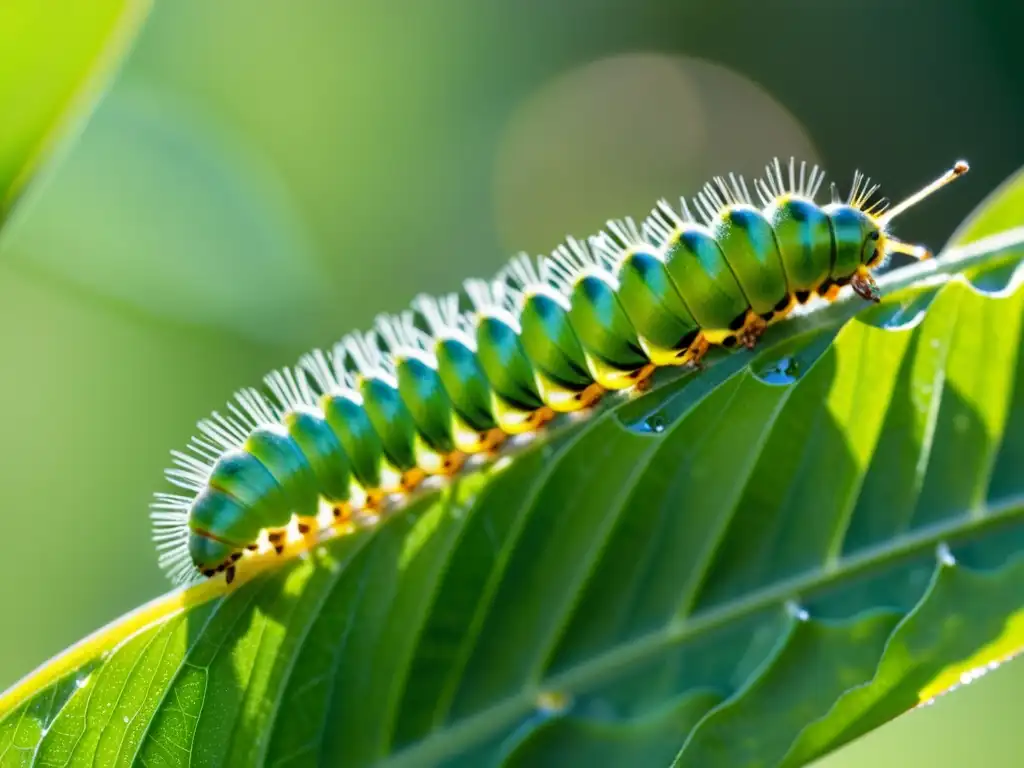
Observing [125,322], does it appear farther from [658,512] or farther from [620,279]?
[658,512]

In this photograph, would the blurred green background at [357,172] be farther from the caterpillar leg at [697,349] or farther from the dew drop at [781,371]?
the dew drop at [781,371]

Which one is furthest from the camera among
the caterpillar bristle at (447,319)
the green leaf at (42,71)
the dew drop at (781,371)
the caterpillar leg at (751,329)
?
the caterpillar bristle at (447,319)

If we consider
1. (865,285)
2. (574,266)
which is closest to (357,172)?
(574,266)

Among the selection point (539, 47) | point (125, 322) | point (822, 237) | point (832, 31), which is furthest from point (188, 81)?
point (822, 237)

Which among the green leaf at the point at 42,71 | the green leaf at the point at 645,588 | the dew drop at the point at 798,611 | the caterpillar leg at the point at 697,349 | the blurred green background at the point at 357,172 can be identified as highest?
the blurred green background at the point at 357,172

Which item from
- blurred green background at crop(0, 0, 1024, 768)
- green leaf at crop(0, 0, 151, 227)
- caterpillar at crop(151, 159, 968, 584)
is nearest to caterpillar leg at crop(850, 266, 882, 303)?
caterpillar at crop(151, 159, 968, 584)

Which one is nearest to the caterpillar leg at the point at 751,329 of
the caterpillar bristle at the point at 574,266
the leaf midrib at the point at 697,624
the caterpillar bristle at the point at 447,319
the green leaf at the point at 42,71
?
the caterpillar bristle at the point at 574,266

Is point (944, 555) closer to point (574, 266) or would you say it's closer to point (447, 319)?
point (574, 266)

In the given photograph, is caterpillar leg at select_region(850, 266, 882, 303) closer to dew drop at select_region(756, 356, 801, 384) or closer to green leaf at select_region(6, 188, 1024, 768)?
green leaf at select_region(6, 188, 1024, 768)
